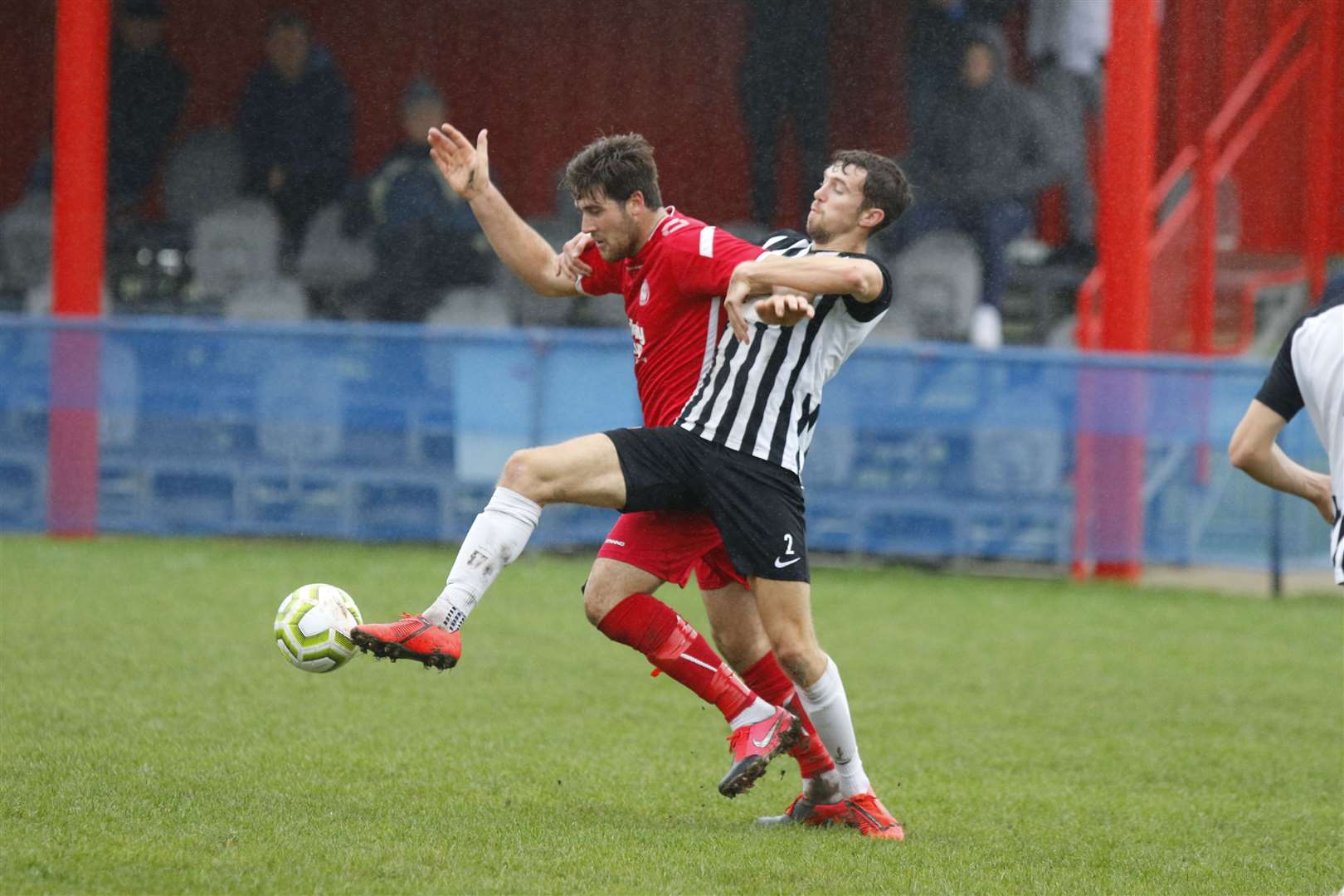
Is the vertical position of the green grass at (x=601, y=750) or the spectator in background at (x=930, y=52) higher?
the spectator in background at (x=930, y=52)

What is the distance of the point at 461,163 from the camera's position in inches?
203

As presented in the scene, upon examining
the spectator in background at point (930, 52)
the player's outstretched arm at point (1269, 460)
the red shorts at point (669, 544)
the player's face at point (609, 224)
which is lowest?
the red shorts at point (669, 544)

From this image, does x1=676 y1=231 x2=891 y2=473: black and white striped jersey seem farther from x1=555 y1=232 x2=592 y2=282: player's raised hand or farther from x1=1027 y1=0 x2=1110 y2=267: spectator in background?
x1=1027 y1=0 x2=1110 y2=267: spectator in background

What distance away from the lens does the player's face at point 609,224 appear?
486cm

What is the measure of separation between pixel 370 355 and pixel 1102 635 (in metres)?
4.67

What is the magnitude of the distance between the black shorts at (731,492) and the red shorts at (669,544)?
0.23 m

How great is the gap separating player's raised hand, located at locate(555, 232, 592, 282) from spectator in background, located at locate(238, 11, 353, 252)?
26.2 ft

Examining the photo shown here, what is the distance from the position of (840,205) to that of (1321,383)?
4.68 feet

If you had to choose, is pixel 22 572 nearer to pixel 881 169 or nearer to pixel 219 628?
pixel 219 628

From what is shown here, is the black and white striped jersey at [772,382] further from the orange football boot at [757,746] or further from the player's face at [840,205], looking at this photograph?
the orange football boot at [757,746]

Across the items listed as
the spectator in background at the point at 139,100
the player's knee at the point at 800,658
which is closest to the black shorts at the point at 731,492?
the player's knee at the point at 800,658

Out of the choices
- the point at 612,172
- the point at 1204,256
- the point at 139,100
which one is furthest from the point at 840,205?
the point at 139,100

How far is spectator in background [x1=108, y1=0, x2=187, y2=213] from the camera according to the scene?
12695 millimetres

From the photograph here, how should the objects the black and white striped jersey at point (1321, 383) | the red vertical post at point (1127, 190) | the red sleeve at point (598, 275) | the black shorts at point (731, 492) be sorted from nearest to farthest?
1. the black and white striped jersey at point (1321, 383)
2. the black shorts at point (731, 492)
3. the red sleeve at point (598, 275)
4. the red vertical post at point (1127, 190)
